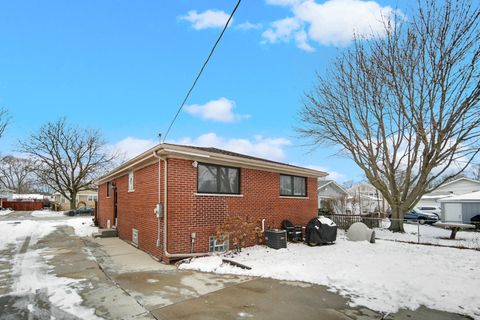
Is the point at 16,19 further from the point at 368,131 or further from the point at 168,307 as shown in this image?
the point at 368,131

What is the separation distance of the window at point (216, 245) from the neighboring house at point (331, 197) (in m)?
22.7

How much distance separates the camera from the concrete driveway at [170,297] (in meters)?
4.79

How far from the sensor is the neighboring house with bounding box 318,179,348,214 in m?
33.0

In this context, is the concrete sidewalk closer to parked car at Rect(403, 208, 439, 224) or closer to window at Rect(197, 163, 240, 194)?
window at Rect(197, 163, 240, 194)

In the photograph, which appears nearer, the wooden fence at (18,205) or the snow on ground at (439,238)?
the snow on ground at (439,238)

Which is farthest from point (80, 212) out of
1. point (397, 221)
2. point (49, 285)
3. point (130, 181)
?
point (397, 221)

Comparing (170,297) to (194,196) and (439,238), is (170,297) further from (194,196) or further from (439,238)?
(439,238)

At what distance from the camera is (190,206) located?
888cm

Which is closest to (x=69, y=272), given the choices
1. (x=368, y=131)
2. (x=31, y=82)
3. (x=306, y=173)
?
(x=306, y=173)

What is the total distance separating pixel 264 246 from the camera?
1084 cm

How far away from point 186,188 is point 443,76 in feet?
38.5

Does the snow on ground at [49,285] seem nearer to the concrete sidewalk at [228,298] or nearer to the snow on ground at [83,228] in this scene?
the concrete sidewalk at [228,298]

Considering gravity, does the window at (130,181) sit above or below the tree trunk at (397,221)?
above

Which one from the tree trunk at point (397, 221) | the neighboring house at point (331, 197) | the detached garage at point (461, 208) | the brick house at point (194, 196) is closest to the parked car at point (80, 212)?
the brick house at point (194, 196)
